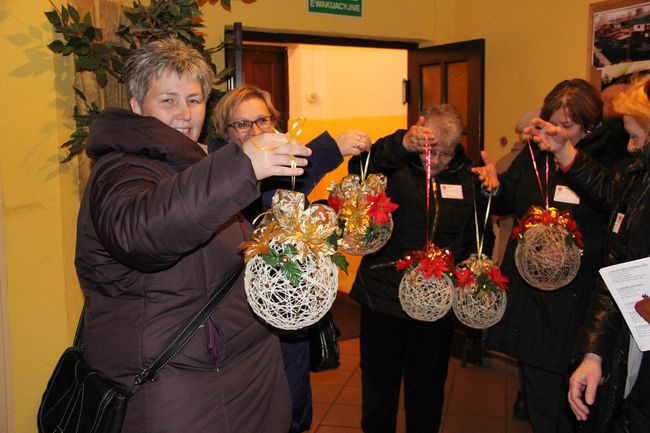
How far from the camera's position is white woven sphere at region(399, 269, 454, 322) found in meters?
2.36

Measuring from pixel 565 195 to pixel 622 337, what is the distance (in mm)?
973

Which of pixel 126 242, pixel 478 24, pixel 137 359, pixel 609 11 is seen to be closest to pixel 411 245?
pixel 137 359

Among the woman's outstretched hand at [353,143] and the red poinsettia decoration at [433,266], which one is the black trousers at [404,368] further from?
the woman's outstretched hand at [353,143]

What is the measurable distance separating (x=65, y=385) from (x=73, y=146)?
1607 millimetres

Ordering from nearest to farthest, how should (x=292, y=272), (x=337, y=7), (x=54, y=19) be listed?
(x=292, y=272)
(x=54, y=19)
(x=337, y=7)

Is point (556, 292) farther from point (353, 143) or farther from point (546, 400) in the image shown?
point (353, 143)

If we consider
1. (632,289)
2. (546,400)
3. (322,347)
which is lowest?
(546,400)

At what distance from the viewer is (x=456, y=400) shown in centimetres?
405

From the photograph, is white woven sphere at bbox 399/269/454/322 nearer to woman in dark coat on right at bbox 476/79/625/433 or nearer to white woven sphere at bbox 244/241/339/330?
woman in dark coat on right at bbox 476/79/625/433

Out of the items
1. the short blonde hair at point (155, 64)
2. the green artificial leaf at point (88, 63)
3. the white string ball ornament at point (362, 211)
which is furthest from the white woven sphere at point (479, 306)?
the green artificial leaf at point (88, 63)

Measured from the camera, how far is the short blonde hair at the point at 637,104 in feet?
6.38

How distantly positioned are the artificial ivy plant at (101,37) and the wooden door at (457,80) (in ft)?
7.70

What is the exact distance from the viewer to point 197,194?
1.15 metres

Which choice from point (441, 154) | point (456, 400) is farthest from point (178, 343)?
point (456, 400)
